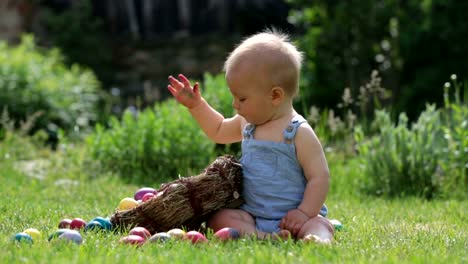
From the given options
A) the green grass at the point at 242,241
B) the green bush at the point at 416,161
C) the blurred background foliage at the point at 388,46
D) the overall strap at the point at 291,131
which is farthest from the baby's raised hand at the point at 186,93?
the blurred background foliage at the point at 388,46

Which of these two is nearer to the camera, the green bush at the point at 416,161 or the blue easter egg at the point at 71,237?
the blue easter egg at the point at 71,237

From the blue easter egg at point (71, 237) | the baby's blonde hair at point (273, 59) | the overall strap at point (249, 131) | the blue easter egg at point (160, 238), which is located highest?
the baby's blonde hair at point (273, 59)

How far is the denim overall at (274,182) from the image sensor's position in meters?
4.15

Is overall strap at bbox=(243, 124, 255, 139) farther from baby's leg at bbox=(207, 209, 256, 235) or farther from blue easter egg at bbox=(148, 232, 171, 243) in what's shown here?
blue easter egg at bbox=(148, 232, 171, 243)

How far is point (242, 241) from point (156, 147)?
3453 mm

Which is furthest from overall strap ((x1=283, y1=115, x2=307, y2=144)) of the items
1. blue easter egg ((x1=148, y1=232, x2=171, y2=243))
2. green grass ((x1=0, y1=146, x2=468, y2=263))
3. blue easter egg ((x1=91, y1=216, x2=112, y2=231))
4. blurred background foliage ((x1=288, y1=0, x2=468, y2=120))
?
blurred background foliage ((x1=288, y1=0, x2=468, y2=120))

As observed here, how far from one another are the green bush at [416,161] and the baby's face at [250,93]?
93.8 inches

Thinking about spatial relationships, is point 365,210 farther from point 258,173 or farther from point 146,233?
point 146,233

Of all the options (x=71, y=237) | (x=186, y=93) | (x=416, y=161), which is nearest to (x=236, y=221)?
(x=186, y=93)

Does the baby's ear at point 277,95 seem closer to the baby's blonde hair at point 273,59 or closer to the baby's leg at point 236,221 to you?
the baby's blonde hair at point 273,59

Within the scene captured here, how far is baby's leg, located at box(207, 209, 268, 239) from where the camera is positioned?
4078mm

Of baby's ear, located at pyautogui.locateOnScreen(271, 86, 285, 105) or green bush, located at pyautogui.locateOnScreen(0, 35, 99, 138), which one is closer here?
baby's ear, located at pyautogui.locateOnScreen(271, 86, 285, 105)

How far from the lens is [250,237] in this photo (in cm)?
395

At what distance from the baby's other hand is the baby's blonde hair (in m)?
0.60
